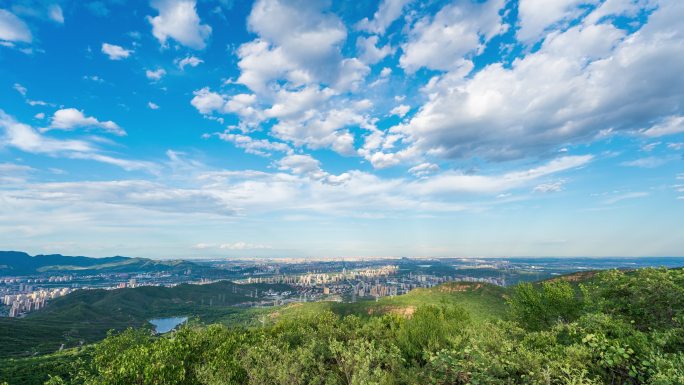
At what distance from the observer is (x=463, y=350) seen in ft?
42.2

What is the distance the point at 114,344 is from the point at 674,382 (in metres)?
45.7

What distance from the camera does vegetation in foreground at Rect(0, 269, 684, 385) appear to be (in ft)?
37.2

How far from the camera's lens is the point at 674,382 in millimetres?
8570

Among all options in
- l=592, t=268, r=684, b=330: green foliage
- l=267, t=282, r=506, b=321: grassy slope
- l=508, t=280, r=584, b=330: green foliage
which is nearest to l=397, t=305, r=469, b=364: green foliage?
l=592, t=268, r=684, b=330: green foliage

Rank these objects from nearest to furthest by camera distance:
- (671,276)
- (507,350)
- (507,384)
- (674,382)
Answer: (674,382)
(507,384)
(507,350)
(671,276)

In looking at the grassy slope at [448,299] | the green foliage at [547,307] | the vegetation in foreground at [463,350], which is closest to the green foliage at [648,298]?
the vegetation in foreground at [463,350]

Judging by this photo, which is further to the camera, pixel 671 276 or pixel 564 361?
pixel 671 276

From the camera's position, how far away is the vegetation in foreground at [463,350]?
11.3 meters

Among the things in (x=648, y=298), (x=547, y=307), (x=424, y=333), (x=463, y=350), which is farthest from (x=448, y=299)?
(x=463, y=350)

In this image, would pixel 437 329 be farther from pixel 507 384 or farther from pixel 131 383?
pixel 131 383

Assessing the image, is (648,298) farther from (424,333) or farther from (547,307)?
(547,307)

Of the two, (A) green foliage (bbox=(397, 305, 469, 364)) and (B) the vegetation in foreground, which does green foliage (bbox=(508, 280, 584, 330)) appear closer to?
(B) the vegetation in foreground

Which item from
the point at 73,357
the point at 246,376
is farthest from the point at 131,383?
the point at 73,357

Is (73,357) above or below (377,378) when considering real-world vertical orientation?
below
